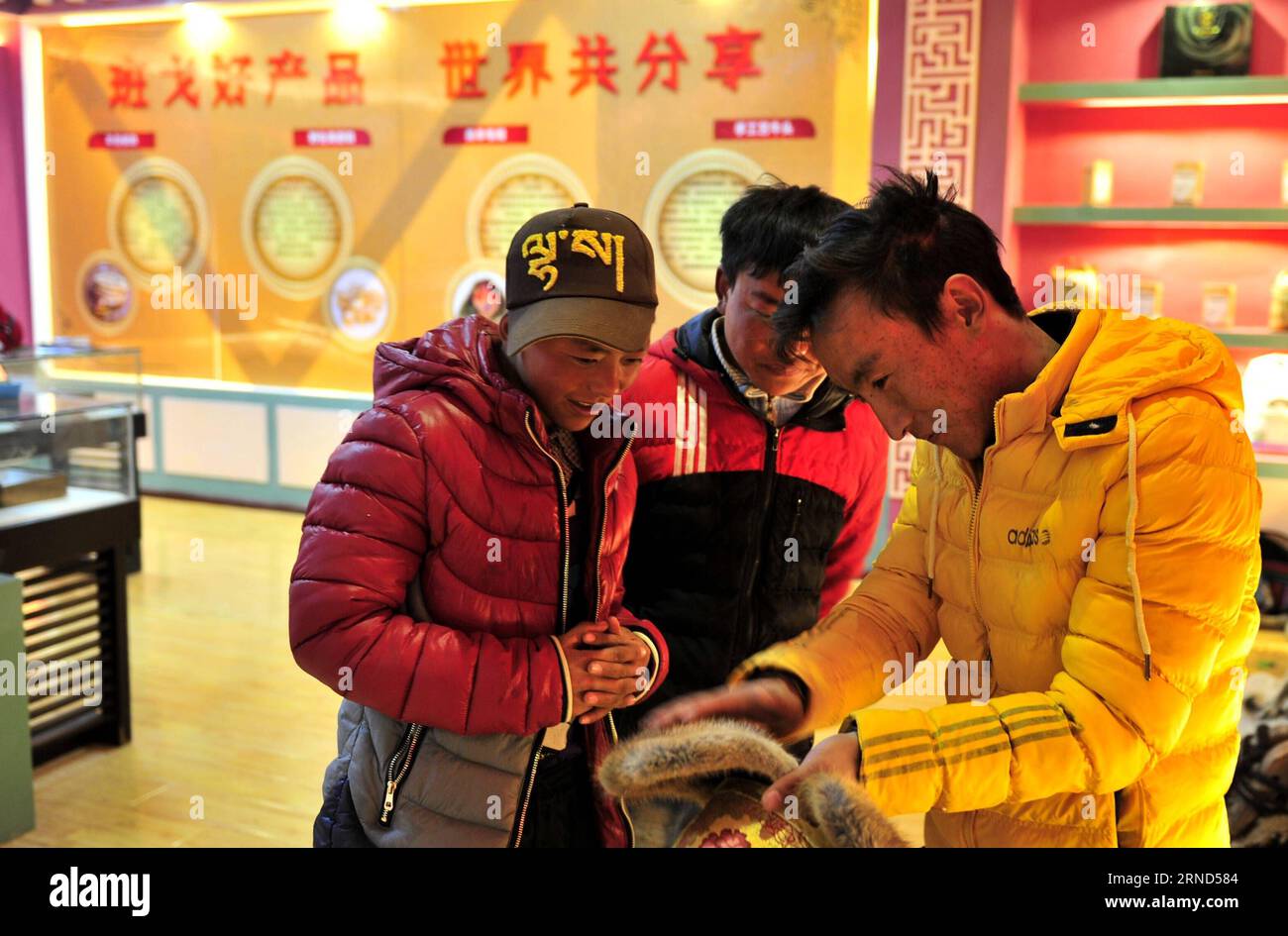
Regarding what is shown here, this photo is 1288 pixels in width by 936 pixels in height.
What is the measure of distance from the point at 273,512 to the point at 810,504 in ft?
19.2

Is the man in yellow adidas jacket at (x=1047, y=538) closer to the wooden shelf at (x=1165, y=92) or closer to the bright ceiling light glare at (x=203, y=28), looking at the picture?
the wooden shelf at (x=1165, y=92)

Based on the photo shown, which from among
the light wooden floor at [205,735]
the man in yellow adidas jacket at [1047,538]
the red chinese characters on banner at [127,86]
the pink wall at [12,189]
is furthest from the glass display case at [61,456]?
the pink wall at [12,189]

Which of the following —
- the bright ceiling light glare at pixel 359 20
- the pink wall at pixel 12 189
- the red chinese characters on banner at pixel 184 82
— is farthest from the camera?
the pink wall at pixel 12 189

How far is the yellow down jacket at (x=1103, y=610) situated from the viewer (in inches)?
41.6

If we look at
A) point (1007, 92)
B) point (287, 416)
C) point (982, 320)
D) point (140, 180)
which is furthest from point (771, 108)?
point (982, 320)

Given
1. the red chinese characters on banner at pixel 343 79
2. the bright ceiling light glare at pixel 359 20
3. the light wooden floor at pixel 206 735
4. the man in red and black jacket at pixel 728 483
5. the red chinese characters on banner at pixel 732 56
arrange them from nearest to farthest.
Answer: the man in red and black jacket at pixel 728 483 → the light wooden floor at pixel 206 735 → the red chinese characters on banner at pixel 732 56 → the bright ceiling light glare at pixel 359 20 → the red chinese characters on banner at pixel 343 79

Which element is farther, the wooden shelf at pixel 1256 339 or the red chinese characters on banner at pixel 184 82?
the red chinese characters on banner at pixel 184 82

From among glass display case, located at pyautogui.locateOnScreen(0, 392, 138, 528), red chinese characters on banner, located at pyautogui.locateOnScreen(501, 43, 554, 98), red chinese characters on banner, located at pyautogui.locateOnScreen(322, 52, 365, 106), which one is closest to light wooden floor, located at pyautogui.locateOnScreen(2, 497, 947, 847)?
glass display case, located at pyautogui.locateOnScreen(0, 392, 138, 528)

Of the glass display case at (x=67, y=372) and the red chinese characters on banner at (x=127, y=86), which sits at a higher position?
the red chinese characters on banner at (x=127, y=86)

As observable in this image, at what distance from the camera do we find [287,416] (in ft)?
23.0

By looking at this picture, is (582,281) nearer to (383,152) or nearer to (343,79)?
(383,152)

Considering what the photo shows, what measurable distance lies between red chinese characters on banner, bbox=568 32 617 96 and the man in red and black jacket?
4.59 meters

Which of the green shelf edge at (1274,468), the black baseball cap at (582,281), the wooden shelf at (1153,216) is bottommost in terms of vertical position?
the green shelf edge at (1274,468)

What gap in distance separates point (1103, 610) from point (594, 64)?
18.0ft
